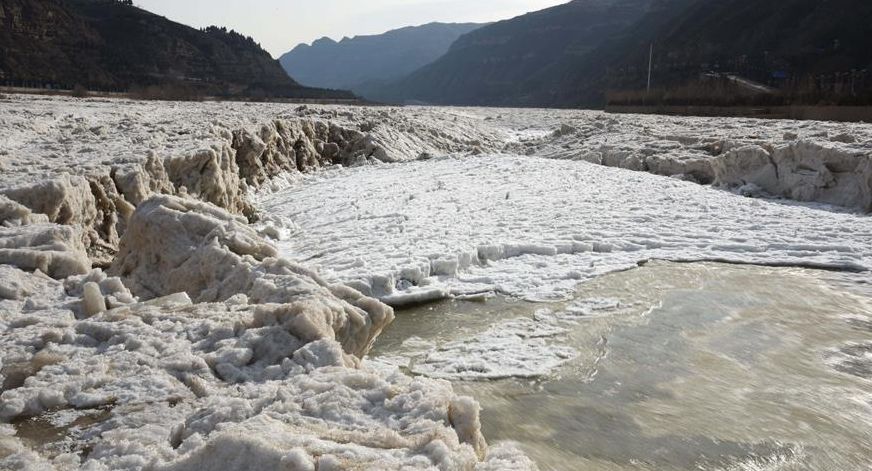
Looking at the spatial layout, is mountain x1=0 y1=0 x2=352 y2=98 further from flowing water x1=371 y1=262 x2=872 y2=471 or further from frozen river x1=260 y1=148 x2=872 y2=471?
flowing water x1=371 y1=262 x2=872 y2=471

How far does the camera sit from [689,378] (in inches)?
142

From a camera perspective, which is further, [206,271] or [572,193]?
[572,193]

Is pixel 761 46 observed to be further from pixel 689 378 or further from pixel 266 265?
pixel 266 265

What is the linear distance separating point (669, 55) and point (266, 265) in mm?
61531

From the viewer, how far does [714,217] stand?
306 inches

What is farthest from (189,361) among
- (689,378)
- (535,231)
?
(535,231)

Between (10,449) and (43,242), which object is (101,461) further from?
(43,242)

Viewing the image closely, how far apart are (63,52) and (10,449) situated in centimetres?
5087

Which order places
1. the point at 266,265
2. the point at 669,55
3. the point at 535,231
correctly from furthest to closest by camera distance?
the point at 669,55 < the point at 535,231 < the point at 266,265

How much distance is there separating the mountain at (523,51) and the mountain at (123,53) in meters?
42.4

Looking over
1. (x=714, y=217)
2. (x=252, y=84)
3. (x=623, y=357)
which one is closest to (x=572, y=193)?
(x=714, y=217)

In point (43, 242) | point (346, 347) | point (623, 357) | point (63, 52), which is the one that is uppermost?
point (63, 52)

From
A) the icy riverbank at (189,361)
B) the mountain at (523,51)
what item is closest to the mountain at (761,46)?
the mountain at (523,51)

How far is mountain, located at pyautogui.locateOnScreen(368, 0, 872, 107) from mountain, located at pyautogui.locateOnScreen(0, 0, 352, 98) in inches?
1229
